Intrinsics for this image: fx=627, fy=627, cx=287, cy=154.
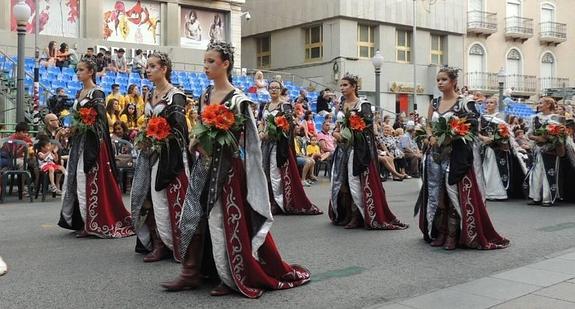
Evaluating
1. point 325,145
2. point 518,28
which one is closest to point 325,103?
point 325,145

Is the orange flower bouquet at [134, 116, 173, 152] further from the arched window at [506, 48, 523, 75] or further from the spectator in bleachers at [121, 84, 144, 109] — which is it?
the arched window at [506, 48, 523, 75]

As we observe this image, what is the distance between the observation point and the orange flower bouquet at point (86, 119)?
740 centimetres

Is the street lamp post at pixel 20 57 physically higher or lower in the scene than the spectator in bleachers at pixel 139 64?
lower

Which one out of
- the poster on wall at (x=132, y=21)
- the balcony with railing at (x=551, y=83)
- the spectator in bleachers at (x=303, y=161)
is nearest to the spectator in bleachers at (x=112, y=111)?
the spectator in bleachers at (x=303, y=161)

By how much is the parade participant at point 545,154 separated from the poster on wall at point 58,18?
1841 centimetres

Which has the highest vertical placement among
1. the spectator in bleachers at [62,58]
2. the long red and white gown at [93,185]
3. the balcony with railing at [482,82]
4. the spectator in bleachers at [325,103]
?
the balcony with railing at [482,82]

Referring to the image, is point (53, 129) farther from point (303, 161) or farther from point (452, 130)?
point (452, 130)

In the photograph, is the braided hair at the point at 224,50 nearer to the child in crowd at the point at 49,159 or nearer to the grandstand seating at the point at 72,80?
the child in crowd at the point at 49,159

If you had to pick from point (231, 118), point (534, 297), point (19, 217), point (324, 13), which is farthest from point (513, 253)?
point (324, 13)

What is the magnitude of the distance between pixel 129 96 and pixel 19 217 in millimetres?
7257

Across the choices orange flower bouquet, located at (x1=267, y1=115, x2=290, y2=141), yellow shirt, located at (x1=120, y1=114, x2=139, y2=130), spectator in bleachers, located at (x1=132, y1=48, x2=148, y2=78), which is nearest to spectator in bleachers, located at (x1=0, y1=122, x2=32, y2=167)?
yellow shirt, located at (x1=120, y1=114, x2=139, y2=130)

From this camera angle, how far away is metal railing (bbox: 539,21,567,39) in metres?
41.7

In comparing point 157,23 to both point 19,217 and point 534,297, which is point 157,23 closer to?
point 19,217

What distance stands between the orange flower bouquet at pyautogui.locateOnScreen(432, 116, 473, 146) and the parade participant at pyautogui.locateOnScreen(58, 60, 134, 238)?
12.6 feet
